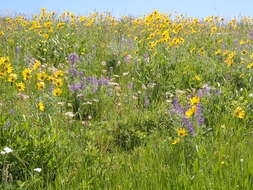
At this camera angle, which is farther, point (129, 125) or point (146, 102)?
point (146, 102)

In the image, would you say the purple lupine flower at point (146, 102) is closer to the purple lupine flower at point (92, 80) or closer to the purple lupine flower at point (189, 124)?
the purple lupine flower at point (92, 80)

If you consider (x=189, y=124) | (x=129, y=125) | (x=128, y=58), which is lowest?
(x=129, y=125)

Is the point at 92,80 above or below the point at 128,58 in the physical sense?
below

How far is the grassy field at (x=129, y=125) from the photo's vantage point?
2.34 m

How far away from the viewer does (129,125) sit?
361 cm

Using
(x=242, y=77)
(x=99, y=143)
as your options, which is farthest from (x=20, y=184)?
(x=242, y=77)

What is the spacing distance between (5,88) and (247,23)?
32.3 feet

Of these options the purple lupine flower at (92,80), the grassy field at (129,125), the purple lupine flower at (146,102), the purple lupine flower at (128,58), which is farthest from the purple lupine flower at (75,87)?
the purple lupine flower at (128,58)

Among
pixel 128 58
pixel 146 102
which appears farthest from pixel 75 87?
pixel 128 58

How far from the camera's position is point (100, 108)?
13.3 feet

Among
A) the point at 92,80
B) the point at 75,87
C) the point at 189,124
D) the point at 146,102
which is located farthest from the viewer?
the point at 92,80

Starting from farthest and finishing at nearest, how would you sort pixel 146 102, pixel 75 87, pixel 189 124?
pixel 75 87, pixel 146 102, pixel 189 124

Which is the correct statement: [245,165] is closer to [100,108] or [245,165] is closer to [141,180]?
[141,180]

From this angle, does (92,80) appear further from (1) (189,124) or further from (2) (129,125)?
(1) (189,124)
